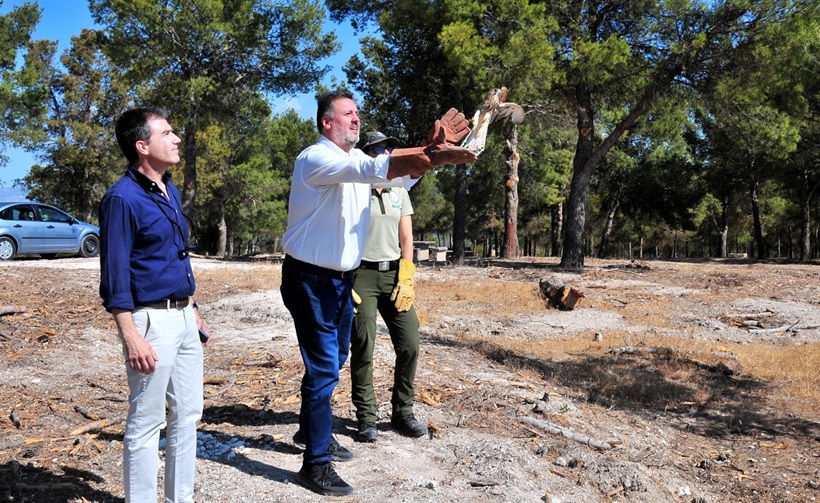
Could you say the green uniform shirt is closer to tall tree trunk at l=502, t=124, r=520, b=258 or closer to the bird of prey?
the bird of prey

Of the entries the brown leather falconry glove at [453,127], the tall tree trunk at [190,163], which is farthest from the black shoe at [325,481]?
the tall tree trunk at [190,163]

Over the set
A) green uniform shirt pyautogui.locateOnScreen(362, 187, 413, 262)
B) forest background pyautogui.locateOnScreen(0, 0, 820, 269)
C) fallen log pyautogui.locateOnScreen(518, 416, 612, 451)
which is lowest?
fallen log pyautogui.locateOnScreen(518, 416, 612, 451)

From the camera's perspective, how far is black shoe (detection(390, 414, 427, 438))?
4.63 m

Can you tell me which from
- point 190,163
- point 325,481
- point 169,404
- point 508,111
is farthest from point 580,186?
point 169,404

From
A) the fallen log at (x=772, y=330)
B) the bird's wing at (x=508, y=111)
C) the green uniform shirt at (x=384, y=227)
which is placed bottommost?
the fallen log at (x=772, y=330)

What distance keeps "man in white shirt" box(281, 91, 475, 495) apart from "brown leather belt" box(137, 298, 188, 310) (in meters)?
0.68

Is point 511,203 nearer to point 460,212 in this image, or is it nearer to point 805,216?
point 460,212

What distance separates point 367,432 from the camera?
444 cm

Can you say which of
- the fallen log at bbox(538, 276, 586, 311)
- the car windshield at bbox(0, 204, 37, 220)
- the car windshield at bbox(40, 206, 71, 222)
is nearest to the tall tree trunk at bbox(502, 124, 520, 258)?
the fallen log at bbox(538, 276, 586, 311)

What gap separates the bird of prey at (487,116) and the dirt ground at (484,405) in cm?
195

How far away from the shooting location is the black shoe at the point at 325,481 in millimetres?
3584

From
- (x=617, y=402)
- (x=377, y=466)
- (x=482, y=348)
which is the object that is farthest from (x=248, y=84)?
(x=377, y=466)

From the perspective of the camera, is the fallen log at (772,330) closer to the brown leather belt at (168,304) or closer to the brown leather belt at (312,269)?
the brown leather belt at (312,269)

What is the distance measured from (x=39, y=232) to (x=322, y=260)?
54.6 ft
